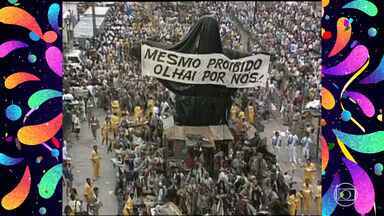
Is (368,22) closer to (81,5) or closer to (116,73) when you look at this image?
(116,73)

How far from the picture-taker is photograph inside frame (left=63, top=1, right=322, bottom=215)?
9.56 metres

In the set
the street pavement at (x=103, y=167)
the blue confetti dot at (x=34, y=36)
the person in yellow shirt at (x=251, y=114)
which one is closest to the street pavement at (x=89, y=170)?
the street pavement at (x=103, y=167)

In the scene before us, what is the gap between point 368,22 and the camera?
401 centimetres

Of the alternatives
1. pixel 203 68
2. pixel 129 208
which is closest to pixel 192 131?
pixel 129 208

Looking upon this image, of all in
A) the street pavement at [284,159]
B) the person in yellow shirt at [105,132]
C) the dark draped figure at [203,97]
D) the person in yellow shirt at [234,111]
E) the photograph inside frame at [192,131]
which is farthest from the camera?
the person in yellow shirt at [234,111]

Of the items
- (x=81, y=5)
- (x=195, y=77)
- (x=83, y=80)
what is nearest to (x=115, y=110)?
(x=83, y=80)

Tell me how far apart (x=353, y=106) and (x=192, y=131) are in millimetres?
7696

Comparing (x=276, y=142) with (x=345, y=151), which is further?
(x=276, y=142)

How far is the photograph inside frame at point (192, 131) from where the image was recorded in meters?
9.56

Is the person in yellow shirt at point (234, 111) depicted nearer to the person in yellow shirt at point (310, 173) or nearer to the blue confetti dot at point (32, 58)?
the person in yellow shirt at point (310, 173)

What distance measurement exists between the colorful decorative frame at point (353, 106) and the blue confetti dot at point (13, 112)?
165 centimetres

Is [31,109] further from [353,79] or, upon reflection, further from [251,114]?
[251,114]

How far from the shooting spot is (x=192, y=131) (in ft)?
38.5

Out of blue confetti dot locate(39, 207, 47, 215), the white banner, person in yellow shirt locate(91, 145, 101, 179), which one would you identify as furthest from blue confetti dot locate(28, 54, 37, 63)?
person in yellow shirt locate(91, 145, 101, 179)
